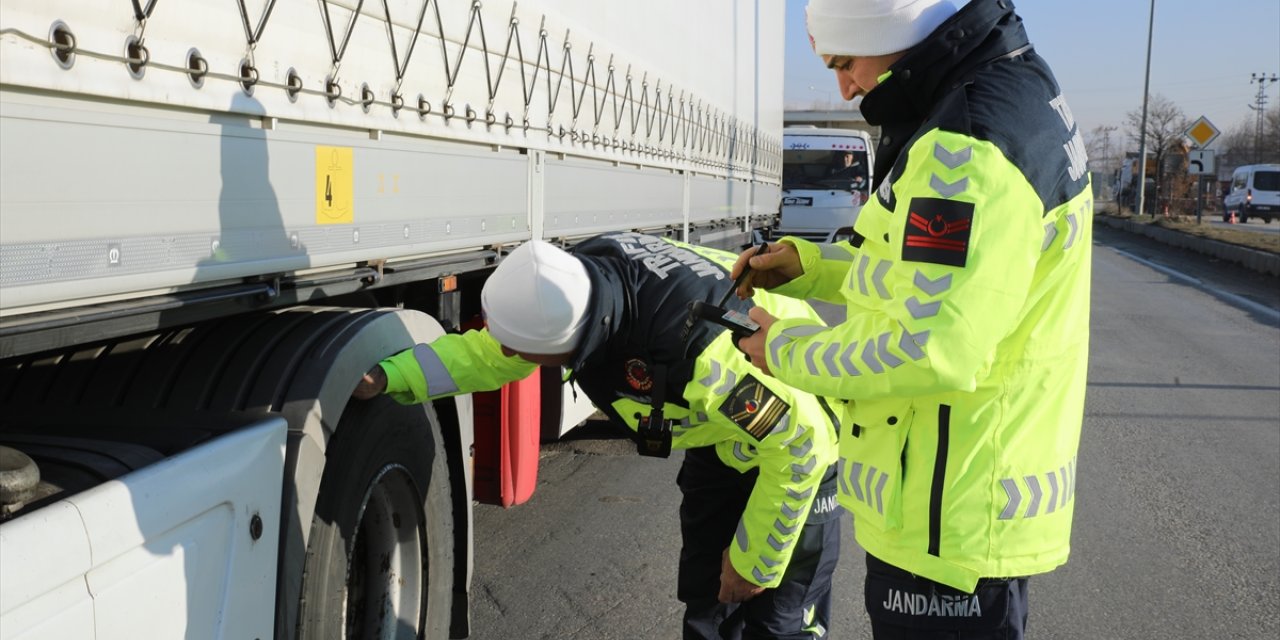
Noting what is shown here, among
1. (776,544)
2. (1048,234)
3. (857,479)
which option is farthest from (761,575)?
(1048,234)

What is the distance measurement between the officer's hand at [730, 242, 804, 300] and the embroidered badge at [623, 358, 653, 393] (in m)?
0.32

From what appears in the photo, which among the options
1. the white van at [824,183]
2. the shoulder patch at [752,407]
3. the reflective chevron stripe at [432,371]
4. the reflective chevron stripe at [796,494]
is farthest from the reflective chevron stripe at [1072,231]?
the white van at [824,183]

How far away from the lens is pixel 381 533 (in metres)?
3.20

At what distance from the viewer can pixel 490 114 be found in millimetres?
3975

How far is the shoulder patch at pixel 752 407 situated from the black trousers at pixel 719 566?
1.65 feet

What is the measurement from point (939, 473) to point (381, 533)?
5.56 feet

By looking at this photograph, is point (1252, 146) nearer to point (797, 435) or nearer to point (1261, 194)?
point (1261, 194)

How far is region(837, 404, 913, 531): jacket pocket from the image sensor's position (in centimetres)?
223

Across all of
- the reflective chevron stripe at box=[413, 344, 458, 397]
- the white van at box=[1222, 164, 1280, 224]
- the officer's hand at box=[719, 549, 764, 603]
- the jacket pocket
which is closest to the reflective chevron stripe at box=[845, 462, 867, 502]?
the jacket pocket

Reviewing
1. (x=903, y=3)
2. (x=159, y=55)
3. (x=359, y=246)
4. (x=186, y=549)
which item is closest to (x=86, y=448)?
(x=186, y=549)

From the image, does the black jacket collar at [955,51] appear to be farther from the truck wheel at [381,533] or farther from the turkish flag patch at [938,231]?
the truck wheel at [381,533]

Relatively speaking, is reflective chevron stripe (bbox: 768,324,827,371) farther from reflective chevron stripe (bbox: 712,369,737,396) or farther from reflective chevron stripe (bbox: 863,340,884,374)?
reflective chevron stripe (bbox: 712,369,737,396)

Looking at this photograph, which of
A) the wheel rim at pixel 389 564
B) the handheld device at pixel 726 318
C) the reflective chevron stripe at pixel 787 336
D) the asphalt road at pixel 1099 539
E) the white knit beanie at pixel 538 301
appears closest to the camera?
the reflective chevron stripe at pixel 787 336

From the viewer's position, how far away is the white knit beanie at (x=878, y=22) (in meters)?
2.20
